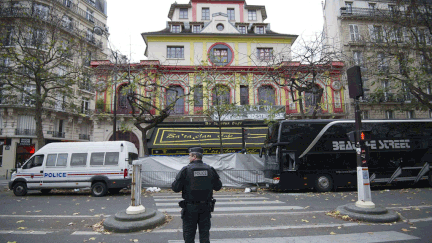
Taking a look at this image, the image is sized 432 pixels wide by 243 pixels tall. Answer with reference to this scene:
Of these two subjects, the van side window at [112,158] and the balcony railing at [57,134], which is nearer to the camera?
the van side window at [112,158]

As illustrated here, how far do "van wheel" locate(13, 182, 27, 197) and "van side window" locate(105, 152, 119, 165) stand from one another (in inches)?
169

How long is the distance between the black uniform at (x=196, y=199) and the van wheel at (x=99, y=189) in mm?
9792

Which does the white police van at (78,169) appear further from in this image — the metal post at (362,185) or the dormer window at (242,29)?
the dormer window at (242,29)

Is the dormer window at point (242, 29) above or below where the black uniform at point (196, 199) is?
above

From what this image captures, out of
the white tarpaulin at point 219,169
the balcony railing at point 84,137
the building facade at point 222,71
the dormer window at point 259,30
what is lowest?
the white tarpaulin at point 219,169

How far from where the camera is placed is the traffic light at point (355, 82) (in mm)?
7529

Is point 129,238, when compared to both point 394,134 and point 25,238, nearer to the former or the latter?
point 25,238

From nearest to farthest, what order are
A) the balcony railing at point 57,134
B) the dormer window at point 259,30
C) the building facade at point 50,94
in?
the building facade at point 50,94 < the dormer window at point 259,30 < the balcony railing at point 57,134

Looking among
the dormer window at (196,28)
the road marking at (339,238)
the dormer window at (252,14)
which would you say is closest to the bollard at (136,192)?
the road marking at (339,238)

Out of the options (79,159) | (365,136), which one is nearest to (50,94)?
(79,159)

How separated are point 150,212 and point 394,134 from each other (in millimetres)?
13434

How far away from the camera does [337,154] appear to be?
13.5 meters

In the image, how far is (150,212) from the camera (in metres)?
6.66

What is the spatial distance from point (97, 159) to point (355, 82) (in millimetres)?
11492
